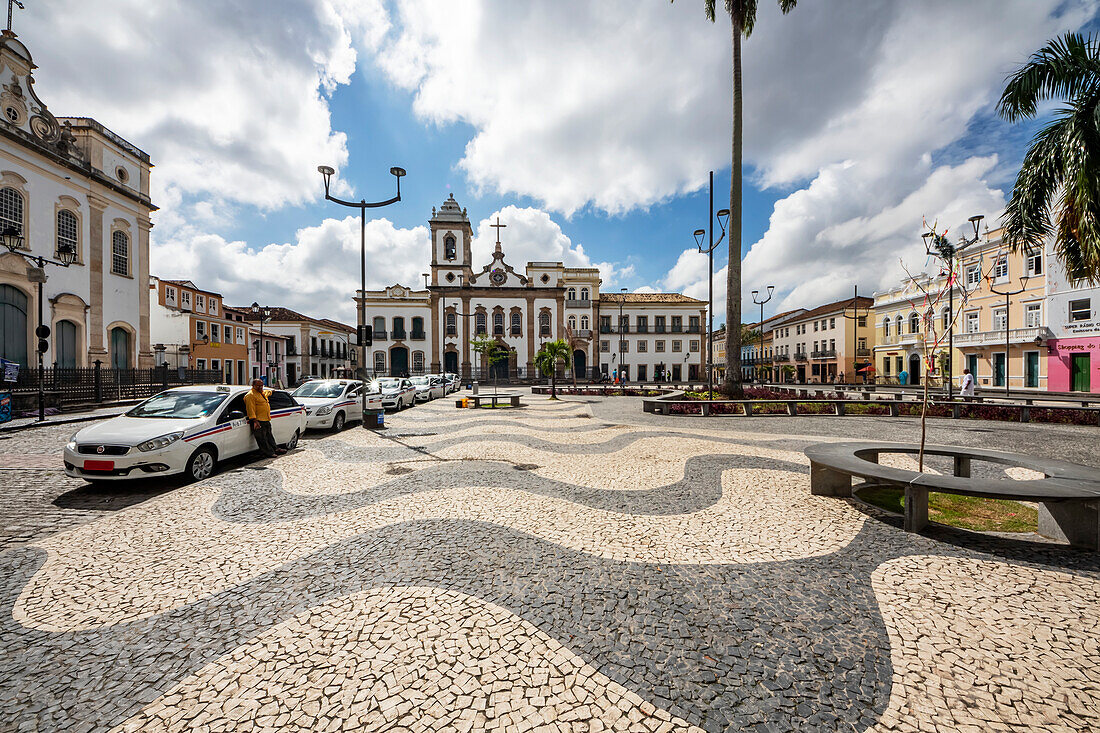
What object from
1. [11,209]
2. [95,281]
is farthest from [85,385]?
[11,209]

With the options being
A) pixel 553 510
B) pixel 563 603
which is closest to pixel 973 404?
pixel 553 510

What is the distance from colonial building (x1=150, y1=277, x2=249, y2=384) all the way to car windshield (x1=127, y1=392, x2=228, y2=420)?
2810 cm

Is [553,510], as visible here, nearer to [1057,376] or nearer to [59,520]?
[59,520]

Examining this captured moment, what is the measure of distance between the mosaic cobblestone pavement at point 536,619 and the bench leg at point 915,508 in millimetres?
148

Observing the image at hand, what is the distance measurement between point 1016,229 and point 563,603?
1141 cm

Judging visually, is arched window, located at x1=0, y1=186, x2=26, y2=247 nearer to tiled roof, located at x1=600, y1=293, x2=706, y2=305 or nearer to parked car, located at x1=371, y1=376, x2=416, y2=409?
parked car, located at x1=371, y1=376, x2=416, y2=409

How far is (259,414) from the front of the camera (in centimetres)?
780

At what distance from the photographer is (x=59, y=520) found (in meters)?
4.84

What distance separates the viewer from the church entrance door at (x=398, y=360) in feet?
168

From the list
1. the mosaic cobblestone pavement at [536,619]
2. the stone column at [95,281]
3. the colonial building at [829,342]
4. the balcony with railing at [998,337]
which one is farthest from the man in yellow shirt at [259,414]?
the colonial building at [829,342]

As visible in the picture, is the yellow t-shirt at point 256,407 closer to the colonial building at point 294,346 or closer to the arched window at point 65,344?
the arched window at point 65,344

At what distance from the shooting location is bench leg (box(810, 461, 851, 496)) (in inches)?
219

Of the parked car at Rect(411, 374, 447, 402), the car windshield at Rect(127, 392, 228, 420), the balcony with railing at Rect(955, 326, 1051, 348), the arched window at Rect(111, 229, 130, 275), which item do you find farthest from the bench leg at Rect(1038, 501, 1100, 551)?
the arched window at Rect(111, 229, 130, 275)

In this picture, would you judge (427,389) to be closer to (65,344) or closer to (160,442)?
(65,344)
